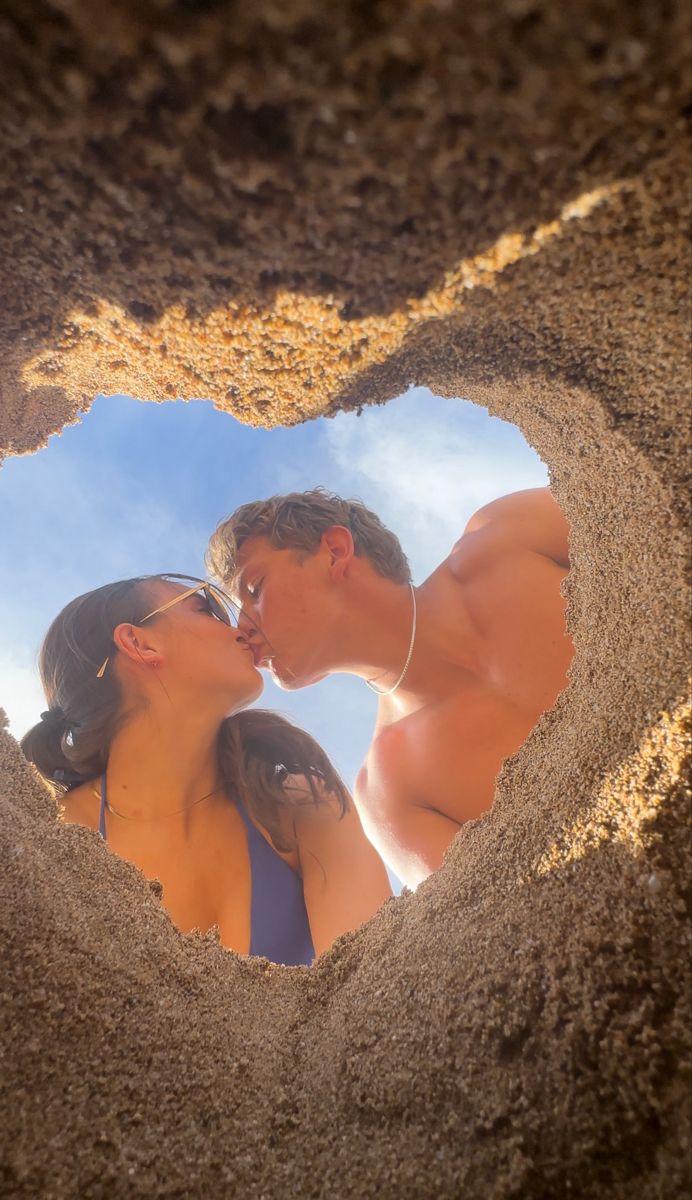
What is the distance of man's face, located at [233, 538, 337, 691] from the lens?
7.41ft

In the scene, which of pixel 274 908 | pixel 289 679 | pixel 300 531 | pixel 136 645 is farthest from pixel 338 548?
pixel 274 908

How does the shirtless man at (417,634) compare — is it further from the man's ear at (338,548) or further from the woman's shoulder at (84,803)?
the woman's shoulder at (84,803)

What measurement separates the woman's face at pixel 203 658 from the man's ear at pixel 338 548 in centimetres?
51

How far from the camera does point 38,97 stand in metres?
0.43

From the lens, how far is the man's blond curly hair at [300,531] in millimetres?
2479

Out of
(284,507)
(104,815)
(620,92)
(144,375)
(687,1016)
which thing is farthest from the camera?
(284,507)

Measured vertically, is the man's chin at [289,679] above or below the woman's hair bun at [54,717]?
above

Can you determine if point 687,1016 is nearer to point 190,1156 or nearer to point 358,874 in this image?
point 190,1156

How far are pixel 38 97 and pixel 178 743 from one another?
6.77ft

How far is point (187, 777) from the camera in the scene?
89.3 inches

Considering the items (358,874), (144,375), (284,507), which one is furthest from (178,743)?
(144,375)

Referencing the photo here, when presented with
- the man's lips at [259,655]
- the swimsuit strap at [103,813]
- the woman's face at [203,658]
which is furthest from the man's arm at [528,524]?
the swimsuit strap at [103,813]

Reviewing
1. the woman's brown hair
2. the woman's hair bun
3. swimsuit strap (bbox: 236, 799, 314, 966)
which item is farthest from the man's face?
the woman's hair bun

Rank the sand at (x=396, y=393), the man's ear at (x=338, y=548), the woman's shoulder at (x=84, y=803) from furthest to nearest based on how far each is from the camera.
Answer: the man's ear at (x=338, y=548), the woman's shoulder at (x=84, y=803), the sand at (x=396, y=393)
